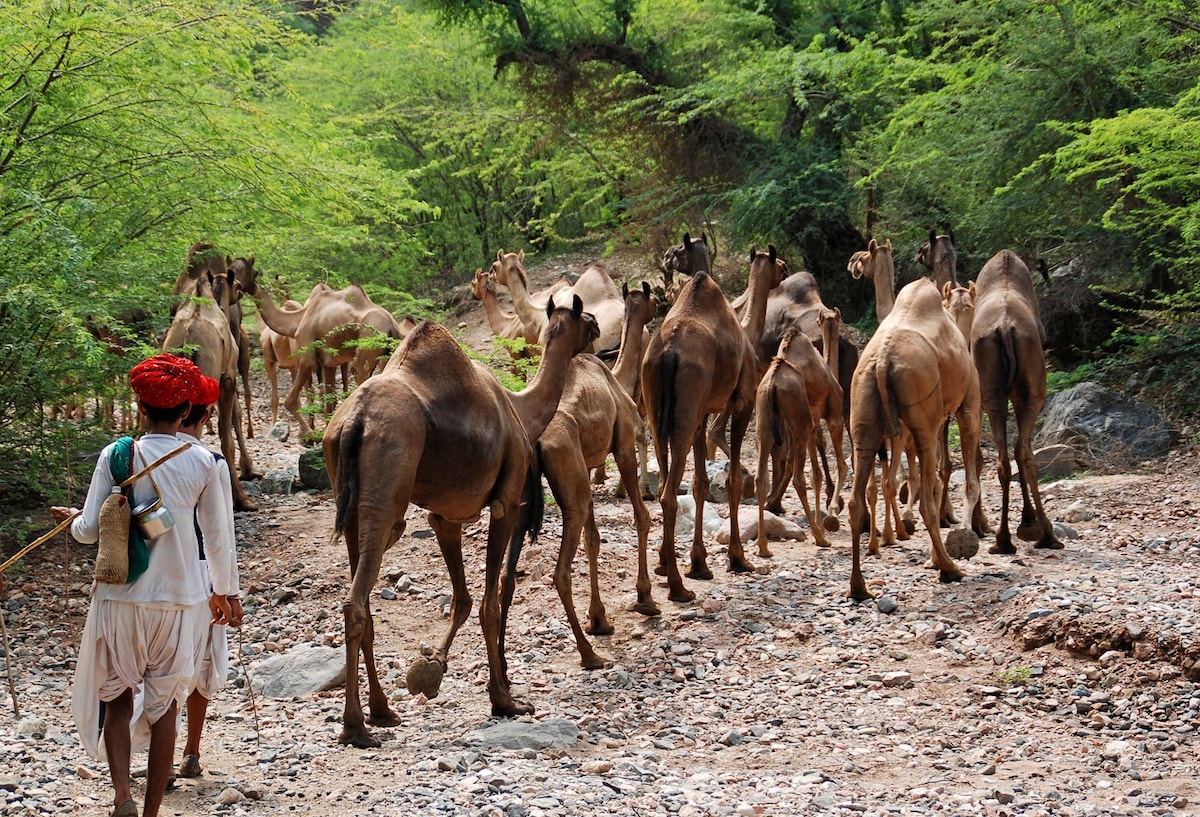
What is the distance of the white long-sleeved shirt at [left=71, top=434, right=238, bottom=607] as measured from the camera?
5.05 meters

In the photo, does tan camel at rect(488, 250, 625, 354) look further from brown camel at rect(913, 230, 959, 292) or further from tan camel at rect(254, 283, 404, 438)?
brown camel at rect(913, 230, 959, 292)

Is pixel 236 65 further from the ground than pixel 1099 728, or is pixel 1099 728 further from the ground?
pixel 236 65

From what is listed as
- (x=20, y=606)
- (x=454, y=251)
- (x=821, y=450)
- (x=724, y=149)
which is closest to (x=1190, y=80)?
(x=821, y=450)

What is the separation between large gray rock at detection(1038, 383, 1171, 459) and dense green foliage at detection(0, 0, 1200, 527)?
1.94 m

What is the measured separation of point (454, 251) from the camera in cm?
3303

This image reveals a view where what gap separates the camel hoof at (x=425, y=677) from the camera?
7.36 m

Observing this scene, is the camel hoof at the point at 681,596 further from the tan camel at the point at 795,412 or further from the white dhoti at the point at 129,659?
the white dhoti at the point at 129,659

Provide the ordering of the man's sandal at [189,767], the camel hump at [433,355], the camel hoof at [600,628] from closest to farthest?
the man's sandal at [189,767]
the camel hump at [433,355]
the camel hoof at [600,628]

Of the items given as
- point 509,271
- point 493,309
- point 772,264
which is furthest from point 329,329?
point 772,264

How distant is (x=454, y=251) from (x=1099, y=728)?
27962 millimetres

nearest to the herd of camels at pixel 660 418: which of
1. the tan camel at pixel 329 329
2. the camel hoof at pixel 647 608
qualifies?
the camel hoof at pixel 647 608

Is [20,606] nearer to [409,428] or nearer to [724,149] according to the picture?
[409,428]

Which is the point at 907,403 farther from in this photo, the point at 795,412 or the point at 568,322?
the point at 568,322

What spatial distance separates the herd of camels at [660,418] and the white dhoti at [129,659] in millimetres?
1282
